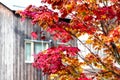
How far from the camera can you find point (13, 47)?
1834 centimetres

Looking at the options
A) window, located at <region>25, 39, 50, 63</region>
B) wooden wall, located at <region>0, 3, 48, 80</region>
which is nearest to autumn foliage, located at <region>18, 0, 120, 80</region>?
wooden wall, located at <region>0, 3, 48, 80</region>

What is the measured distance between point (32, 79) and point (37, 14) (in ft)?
36.8

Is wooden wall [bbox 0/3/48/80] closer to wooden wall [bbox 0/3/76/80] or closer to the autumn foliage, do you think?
wooden wall [bbox 0/3/76/80]

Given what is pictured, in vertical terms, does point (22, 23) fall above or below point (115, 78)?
above

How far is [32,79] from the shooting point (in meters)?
19.0

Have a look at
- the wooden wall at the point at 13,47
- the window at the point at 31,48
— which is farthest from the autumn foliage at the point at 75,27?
the window at the point at 31,48

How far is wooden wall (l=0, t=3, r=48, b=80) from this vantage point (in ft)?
60.2

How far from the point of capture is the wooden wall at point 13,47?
18359 millimetres

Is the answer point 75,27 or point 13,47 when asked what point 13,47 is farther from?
point 75,27

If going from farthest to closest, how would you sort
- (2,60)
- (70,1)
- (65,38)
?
(2,60)
(65,38)
(70,1)

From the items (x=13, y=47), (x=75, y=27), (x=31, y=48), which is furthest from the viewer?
(x=31, y=48)

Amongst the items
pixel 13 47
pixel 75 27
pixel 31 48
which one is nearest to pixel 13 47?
pixel 13 47

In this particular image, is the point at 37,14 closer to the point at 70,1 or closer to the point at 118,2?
the point at 70,1

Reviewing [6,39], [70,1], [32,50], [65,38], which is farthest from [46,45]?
[70,1]
